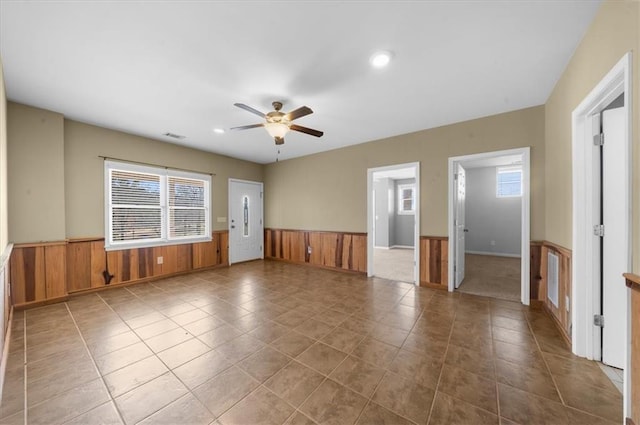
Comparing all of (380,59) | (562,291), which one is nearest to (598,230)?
(562,291)

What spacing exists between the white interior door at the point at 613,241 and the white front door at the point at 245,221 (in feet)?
19.1

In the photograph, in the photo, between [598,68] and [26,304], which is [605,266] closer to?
[598,68]

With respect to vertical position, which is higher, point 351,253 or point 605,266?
point 605,266

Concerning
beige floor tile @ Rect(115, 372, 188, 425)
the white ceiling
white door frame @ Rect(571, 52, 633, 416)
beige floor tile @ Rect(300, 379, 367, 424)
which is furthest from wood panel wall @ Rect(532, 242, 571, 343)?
beige floor tile @ Rect(115, 372, 188, 425)

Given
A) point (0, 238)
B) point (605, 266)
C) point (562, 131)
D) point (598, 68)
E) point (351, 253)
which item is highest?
point (598, 68)

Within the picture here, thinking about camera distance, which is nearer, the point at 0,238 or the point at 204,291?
the point at 0,238

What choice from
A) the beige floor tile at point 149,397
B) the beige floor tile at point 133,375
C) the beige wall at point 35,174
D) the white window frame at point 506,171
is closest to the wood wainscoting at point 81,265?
the beige wall at point 35,174

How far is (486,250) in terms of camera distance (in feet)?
22.5

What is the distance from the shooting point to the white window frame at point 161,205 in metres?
3.85

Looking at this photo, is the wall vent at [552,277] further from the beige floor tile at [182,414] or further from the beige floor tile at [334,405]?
the beige floor tile at [182,414]

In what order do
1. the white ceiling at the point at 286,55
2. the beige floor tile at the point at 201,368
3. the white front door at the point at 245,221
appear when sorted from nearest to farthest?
the white ceiling at the point at 286,55 → the beige floor tile at the point at 201,368 → the white front door at the point at 245,221

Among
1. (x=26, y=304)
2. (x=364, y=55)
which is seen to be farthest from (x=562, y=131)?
(x=26, y=304)

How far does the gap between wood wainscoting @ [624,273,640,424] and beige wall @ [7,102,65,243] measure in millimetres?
5616

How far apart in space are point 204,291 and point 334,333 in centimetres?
236
